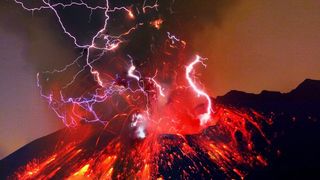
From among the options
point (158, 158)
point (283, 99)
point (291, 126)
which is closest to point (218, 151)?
point (158, 158)

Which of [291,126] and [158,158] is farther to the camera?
[291,126]

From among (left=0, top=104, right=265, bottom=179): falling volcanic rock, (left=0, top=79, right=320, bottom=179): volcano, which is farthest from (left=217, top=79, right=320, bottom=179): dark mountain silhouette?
(left=0, top=104, right=265, bottom=179): falling volcanic rock

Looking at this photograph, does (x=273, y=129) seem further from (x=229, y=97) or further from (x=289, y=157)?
(x=229, y=97)

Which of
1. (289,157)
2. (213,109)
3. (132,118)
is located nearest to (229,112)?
(213,109)

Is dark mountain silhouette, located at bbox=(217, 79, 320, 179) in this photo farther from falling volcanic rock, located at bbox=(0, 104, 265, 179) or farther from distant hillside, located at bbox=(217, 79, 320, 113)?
falling volcanic rock, located at bbox=(0, 104, 265, 179)

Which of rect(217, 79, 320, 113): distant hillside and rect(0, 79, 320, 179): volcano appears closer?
rect(0, 79, 320, 179): volcano

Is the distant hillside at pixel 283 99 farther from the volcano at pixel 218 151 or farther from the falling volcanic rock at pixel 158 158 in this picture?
the falling volcanic rock at pixel 158 158

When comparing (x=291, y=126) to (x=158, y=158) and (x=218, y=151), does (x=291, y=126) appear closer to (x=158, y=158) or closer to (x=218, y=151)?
(x=218, y=151)

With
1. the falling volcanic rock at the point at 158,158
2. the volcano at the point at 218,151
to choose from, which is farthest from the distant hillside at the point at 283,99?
the falling volcanic rock at the point at 158,158
